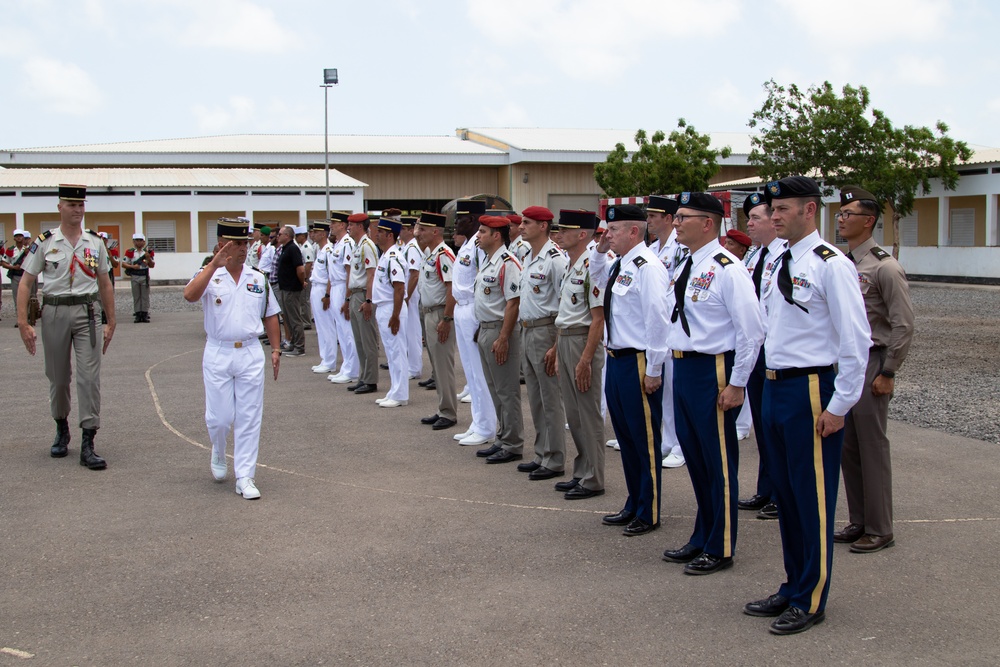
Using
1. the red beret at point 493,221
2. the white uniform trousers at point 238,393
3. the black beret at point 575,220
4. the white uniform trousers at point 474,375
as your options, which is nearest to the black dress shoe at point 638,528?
the black beret at point 575,220

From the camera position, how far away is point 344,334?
12617 mm

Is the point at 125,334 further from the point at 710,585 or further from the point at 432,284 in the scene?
the point at 710,585

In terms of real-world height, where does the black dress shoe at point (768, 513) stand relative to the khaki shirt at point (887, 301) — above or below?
below

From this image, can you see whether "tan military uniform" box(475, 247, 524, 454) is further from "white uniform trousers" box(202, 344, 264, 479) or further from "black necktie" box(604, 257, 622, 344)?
"white uniform trousers" box(202, 344, 264, 479)

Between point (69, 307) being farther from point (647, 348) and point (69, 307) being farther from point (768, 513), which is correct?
point (768, 513)

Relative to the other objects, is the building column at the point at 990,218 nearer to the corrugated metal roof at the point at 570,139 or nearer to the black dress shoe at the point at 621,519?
the corrugated metal roof at the point at 570,139

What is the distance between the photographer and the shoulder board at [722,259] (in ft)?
16.8

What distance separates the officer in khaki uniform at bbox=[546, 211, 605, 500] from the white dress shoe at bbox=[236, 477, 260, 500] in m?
2.18

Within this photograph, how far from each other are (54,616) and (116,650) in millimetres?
617

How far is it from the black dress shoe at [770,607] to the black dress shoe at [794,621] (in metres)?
0.06

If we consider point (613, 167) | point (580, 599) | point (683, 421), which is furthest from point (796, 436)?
point (613, 167)

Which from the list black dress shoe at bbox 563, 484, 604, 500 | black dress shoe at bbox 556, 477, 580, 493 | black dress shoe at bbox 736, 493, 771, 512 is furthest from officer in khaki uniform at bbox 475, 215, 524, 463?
black dress shoe at bbox 736, 493, 771, 512

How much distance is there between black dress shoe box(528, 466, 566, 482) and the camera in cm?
736

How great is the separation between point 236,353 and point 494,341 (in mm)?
2258
